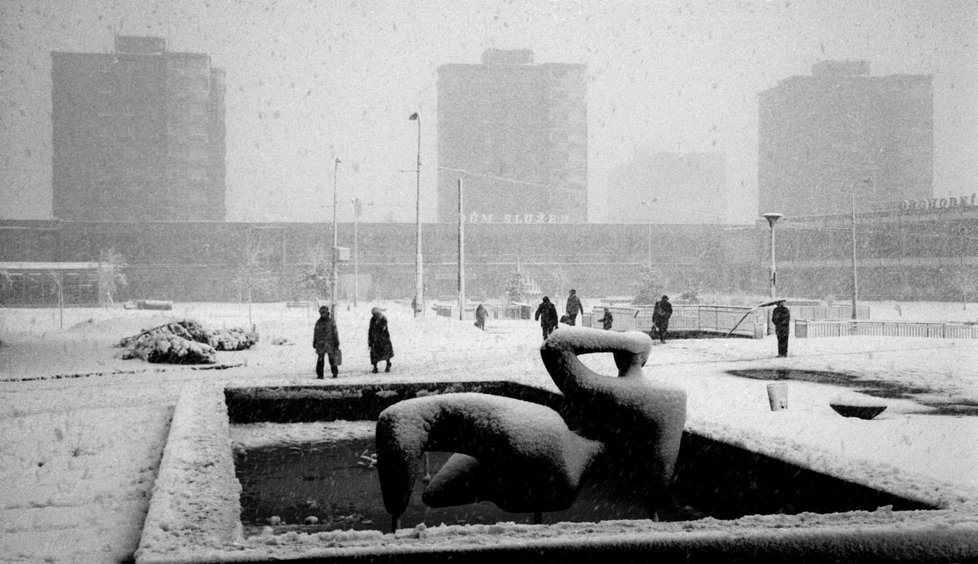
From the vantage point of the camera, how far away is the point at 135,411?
1042 cm

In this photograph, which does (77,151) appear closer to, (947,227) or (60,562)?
(947,227)

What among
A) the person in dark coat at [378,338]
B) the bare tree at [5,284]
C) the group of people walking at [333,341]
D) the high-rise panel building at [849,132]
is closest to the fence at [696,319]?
the person in dark coat at [378,338]

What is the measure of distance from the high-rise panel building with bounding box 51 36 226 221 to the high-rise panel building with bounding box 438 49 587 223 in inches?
1825

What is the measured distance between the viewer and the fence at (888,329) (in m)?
28.2

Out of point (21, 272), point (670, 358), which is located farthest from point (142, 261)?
point (670, 358)

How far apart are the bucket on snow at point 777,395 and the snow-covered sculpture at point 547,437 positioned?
6.16 m

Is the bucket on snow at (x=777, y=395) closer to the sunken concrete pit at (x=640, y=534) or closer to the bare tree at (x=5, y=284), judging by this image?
the sunken concrete pit at (x=640, y=534)

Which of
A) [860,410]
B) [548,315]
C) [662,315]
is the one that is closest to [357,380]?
[860,410]

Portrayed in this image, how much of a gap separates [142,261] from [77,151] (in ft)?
174

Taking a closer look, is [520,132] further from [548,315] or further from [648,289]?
[548,315]

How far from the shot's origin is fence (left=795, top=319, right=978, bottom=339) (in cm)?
2816

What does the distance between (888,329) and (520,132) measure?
4802 inches

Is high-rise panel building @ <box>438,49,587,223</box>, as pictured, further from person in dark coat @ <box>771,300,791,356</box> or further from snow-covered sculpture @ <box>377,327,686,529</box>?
snow-covered sculpture @ <box>377,327,686,529</box>

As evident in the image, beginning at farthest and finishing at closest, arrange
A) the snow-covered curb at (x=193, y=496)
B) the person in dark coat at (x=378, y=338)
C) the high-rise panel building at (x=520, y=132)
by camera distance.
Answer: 1. the high-rise panel building at (x=520, y=132)
2. the person in dark coat at (x=378, y=338)
3. the snow-covered curb at (x=193, y=496)
